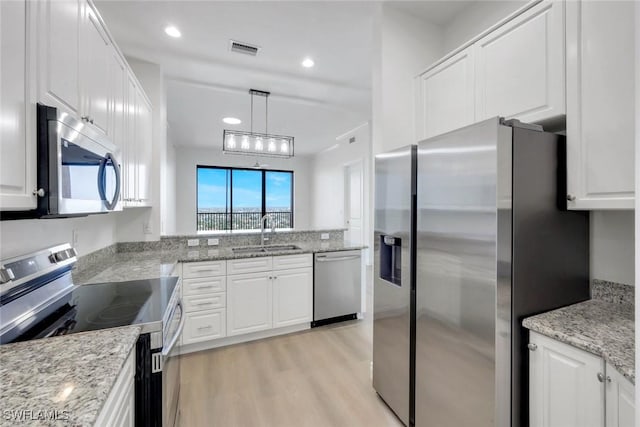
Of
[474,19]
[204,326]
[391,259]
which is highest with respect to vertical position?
[474,19]

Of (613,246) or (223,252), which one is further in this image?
(223,252)

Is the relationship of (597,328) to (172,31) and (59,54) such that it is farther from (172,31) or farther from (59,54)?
(172,31)

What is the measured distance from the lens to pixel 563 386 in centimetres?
111

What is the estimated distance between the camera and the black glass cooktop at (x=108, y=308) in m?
1.14

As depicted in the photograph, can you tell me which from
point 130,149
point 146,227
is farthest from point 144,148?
point 146,227

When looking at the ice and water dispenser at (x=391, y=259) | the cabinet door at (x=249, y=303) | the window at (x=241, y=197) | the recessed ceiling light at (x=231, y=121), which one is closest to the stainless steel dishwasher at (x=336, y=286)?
the cabinet door at (x=249, y=303)

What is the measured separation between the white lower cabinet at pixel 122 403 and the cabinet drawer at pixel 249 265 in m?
1.68

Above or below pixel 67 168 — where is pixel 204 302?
below

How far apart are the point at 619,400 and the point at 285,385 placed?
1941mm

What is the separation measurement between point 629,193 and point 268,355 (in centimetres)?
274

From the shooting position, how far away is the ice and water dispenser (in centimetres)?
186

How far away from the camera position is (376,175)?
2.05 metres

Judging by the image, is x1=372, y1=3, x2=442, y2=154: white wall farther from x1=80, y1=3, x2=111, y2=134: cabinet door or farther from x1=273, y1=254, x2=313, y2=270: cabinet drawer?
x1=80, y1=3, x2=111, y2=134: cabinet door

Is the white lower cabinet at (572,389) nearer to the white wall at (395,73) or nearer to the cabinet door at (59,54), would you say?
the white wall at (395,73)
